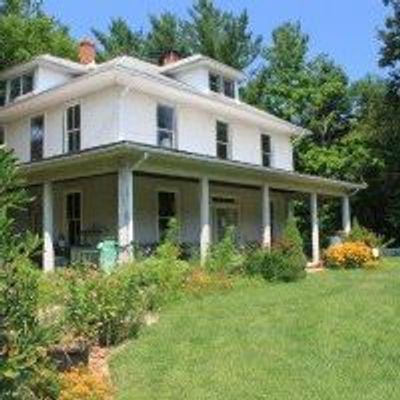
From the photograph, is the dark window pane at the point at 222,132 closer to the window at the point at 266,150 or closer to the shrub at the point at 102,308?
the window at the point at 266,150

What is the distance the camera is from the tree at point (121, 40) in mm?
59628

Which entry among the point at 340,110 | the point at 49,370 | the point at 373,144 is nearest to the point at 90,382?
the point at 49,370

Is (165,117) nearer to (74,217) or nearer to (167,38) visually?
(74,217)

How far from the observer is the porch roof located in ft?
72.5

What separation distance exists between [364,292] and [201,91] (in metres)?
14.7

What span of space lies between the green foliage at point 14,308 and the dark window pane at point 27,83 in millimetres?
23488

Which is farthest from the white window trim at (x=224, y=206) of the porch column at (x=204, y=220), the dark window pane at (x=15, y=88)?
the dark window pane at (x=15, y=88)

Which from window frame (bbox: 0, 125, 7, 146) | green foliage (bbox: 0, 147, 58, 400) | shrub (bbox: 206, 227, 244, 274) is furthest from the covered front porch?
green foliage (bbox: 0, 147, 58, 400)

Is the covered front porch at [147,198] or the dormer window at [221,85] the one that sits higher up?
the dormer window at [221,85]

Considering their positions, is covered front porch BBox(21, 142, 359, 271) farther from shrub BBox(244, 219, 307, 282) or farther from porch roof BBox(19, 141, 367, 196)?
shrub BBox(244, 219, 307, 282)

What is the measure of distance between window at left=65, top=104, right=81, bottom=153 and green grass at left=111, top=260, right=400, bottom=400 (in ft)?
36.8

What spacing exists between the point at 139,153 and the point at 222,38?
36659 mm

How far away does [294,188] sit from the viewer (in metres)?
31.4

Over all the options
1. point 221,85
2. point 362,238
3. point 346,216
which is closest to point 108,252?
point 362,238
